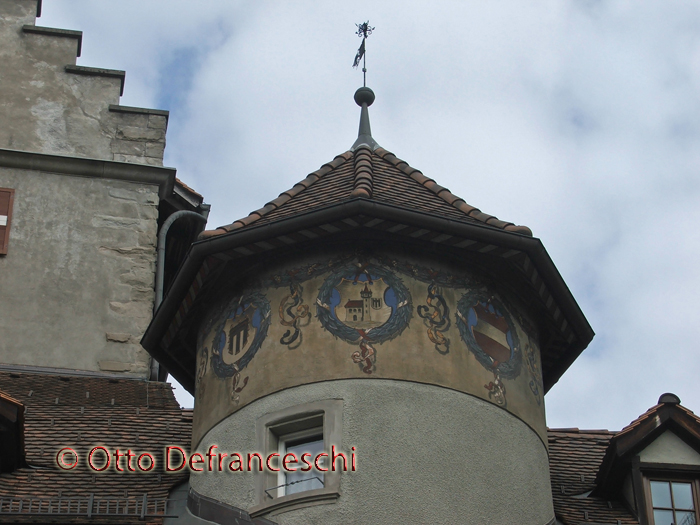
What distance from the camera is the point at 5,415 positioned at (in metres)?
13.8

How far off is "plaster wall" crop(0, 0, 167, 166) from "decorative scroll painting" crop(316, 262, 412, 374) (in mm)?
7642

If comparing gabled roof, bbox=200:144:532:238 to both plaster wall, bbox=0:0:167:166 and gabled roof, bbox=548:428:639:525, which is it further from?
plaster wall, bbox=0:0:167:166

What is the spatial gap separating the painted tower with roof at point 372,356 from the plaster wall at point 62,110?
6153mm

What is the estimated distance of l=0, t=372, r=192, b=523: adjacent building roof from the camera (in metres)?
13.7

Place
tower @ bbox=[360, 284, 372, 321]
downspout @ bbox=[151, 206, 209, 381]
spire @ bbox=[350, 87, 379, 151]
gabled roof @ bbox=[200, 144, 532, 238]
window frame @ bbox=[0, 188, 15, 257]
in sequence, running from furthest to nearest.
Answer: window frame @ bbox=[0, 188, 15, 257], downspout @ bbox=[151, 206, 209, 381], spire @ bbox=[350, 87, 379, 151], gabled roof @ bbox=[200, 144, 532, 238], tower @ bbox=[360, 284, 372, 321]

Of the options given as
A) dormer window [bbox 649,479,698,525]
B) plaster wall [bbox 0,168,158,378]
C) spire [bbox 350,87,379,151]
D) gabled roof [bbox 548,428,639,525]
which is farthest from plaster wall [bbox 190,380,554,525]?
plaster wall [bbox 0,168,158,378]

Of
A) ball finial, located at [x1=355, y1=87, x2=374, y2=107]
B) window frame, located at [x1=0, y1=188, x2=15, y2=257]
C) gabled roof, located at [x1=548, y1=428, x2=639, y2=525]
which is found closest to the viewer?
gabled roof, located at [x1=548, y1=428, x2=639, y2=525]

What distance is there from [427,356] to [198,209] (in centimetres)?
832

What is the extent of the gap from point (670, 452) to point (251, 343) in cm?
441

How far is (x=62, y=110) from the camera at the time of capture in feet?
69.0

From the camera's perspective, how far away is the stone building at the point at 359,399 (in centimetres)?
1307

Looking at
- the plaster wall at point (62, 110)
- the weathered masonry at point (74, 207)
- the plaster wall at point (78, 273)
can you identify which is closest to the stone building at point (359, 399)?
the plaster wall at point (78, 273)

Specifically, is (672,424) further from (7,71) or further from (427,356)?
(7,71)

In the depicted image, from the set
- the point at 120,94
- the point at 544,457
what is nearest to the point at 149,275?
the point at 120,94
